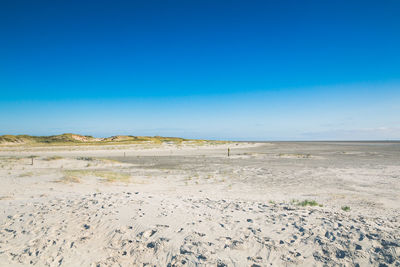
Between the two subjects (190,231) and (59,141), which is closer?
(190,231)

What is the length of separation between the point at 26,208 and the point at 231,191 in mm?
8606

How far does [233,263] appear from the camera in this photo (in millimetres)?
5039

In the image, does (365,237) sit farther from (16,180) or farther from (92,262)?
(16,180)

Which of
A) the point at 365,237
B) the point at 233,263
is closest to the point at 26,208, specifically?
the point at 233,263

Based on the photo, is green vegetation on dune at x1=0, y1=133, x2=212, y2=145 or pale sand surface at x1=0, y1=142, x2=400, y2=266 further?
green vegetation on dune at x1=0, y1=133, x2=212, y2=145

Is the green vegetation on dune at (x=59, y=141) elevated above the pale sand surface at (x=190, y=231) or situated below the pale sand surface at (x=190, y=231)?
above

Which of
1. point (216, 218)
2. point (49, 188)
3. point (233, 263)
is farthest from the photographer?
point (49, 188)

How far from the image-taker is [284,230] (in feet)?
21.0

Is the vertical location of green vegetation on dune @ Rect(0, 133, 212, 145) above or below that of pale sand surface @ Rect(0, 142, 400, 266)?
above

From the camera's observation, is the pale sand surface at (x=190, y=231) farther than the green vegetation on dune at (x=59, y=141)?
No

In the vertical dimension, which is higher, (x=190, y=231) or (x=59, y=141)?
(x=59, y=141)

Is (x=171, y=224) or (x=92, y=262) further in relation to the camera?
(x=171, y=224)

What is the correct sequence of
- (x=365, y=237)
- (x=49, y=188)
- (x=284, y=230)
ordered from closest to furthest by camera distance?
(x=365, y=237)
(x=284, y=230)
(x=49, y=188)

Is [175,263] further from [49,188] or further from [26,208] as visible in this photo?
[49,188]
